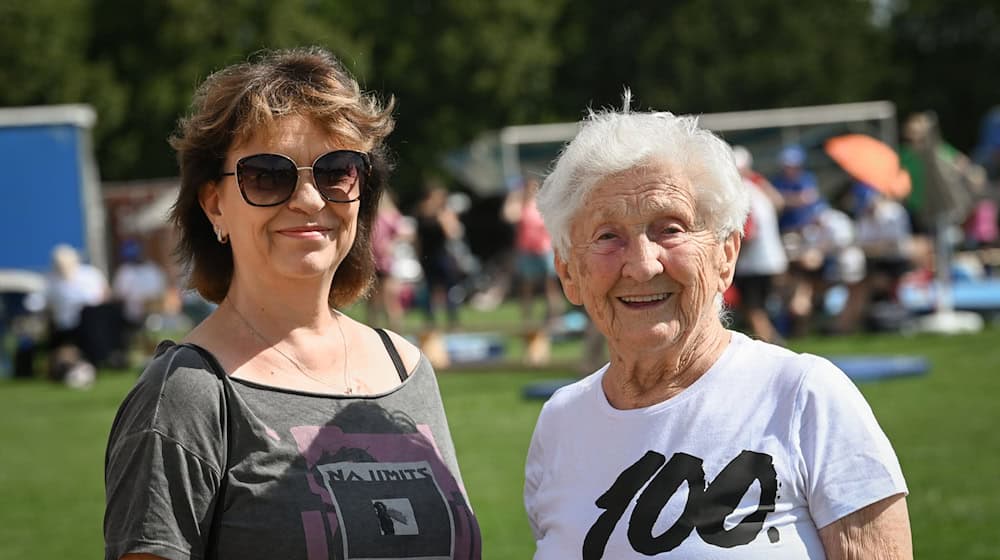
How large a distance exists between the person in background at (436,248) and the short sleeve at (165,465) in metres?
15.1

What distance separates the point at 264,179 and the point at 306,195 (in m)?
0.11

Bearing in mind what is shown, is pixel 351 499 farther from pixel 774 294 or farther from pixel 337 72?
pixel 774 294

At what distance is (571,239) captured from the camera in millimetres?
3162

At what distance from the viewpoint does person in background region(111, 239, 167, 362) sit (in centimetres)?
2012

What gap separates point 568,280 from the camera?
3254 mm

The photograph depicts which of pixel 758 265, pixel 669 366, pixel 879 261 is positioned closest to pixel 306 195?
pixel 669 366

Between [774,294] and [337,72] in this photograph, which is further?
[774,294]

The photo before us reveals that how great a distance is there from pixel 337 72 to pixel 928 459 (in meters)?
6.43

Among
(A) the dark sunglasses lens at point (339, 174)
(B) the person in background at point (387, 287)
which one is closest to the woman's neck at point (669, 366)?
(A) the dark sunglasses lens at point (339, 174)

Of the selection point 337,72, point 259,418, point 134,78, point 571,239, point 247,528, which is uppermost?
point 134,78

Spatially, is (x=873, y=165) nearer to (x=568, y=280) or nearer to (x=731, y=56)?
(x=568, y=280)

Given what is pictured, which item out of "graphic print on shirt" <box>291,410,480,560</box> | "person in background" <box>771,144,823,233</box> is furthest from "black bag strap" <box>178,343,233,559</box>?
"person in background" <box>771,144,823,233</box>

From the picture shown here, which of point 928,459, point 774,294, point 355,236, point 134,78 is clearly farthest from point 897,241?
point 134,78

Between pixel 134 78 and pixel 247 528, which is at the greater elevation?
pixel 134 78
